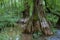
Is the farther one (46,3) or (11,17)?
(11,17)

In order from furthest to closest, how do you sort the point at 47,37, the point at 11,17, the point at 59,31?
the point at 11,17 < the point at 59,31 < the point at 47,37

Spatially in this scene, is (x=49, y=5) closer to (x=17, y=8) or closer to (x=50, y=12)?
(x=50, y=12)

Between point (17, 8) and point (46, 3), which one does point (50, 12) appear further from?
point (17, 8)

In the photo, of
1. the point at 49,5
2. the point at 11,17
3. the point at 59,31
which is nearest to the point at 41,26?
the point at 59,31

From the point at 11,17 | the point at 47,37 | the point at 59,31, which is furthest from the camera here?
the point at 11,17

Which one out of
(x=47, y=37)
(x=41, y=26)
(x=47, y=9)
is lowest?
(x=47, y=37)

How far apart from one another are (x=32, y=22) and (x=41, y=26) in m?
0.52

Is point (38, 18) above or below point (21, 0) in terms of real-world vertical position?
below

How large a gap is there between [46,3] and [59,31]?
5.63ft

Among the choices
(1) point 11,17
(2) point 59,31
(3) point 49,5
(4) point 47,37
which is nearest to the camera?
(4) point 47,37

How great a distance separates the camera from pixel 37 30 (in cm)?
750

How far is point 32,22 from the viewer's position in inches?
297

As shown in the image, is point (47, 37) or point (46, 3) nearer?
point (47, 37)

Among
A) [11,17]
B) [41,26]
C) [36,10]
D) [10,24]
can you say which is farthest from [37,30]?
[11,17]
